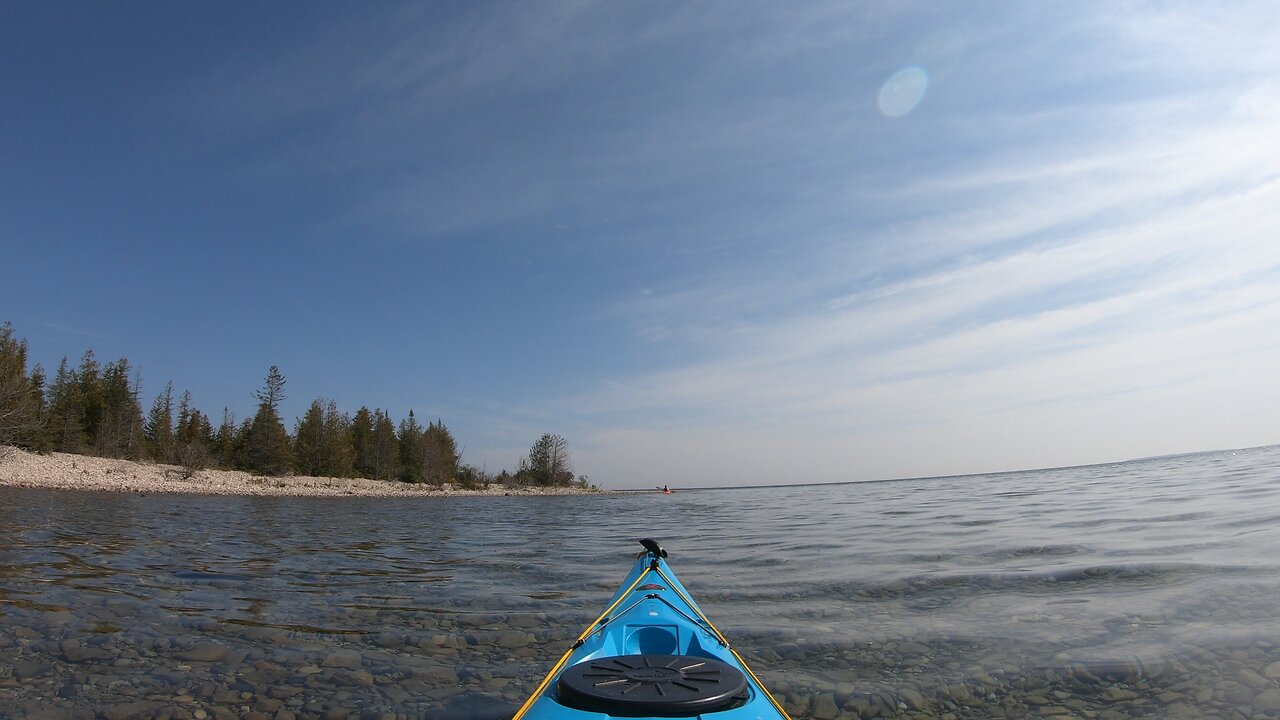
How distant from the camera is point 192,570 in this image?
10.7m

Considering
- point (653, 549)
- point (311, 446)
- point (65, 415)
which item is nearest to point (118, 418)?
point (65, 415)

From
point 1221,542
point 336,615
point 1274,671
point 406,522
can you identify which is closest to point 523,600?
point 336,615

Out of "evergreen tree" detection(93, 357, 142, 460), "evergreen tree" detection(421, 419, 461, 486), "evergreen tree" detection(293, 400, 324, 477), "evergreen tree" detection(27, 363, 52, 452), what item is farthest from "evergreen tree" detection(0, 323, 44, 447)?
"evergreen tree" detection(421, 419, 461, 486)

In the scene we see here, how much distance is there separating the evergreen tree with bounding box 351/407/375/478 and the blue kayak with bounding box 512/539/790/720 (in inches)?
3174

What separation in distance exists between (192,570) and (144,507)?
57.9ft

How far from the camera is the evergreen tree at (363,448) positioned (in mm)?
78500

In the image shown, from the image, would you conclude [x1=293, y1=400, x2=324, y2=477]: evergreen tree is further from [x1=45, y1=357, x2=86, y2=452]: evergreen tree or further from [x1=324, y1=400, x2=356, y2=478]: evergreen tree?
[x1=45, y1=357, x2=86, y2=452]: evergreen tree

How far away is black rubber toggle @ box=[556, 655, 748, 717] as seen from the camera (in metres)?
3.18

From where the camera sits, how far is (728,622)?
24.3 ft

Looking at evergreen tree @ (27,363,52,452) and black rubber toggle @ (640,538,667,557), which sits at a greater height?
evergreen tree @ (27,363,52,452)

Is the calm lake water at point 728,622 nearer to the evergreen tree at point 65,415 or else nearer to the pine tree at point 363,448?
the evergreen tree at point 65,415

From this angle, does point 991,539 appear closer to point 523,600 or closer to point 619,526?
point 523,600

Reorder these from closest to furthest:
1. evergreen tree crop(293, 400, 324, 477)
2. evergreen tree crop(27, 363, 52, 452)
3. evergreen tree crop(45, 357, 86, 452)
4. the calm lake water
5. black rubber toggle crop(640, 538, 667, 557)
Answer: the calm lake water, black rubber toggle crop(640, 538, 667, 557), evergreen tree crop(27, 363, 52, 452), evergreen tree crop(45, 357, 86, 452), evergreen tree crop(293, 400, 324, 477)

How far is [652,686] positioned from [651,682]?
1.8 inches
